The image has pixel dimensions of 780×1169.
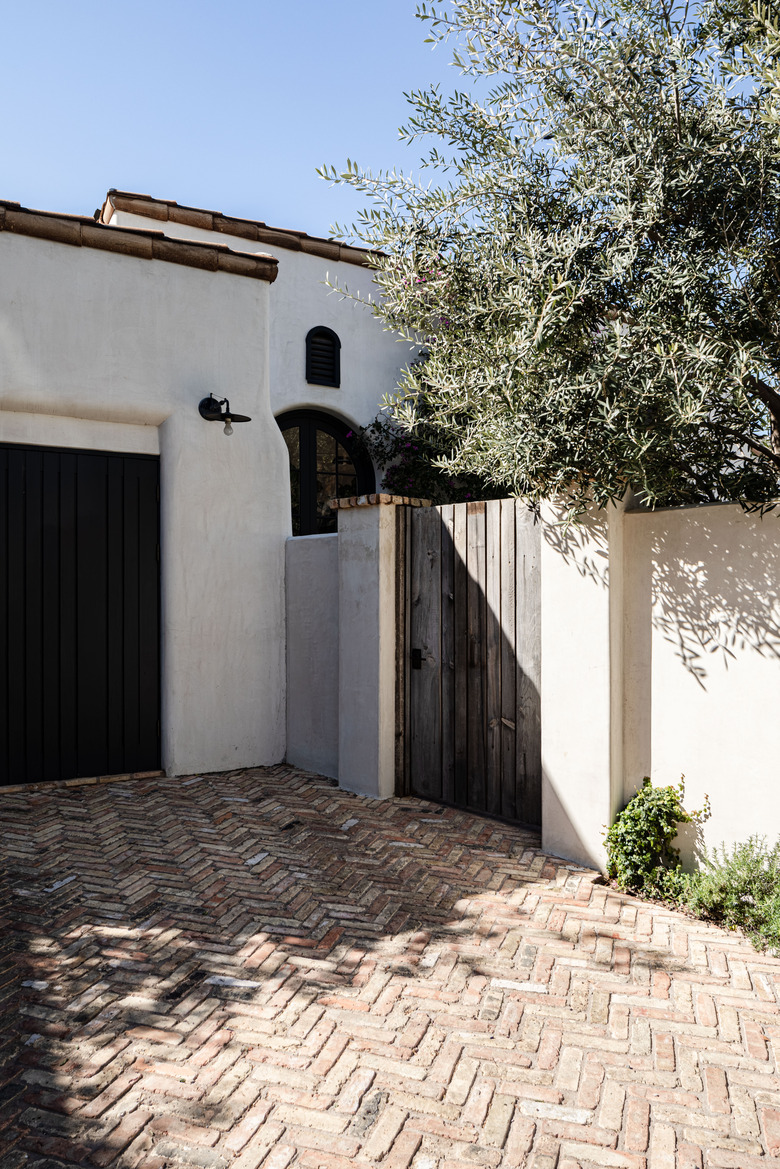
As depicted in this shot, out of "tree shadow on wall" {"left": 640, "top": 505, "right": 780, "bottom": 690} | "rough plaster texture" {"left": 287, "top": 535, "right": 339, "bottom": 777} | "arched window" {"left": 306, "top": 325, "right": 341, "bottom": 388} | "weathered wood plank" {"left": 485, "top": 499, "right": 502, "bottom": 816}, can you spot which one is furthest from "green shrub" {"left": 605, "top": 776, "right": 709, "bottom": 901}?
"arched window" {"left": 306, "top": 325, "right": 341, "bottom": 388}

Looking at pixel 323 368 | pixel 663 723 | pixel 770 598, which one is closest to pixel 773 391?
pixel 770 598

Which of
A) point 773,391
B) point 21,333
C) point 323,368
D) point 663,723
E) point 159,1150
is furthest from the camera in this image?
point 323,368

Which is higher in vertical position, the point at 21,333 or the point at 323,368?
the point at 323,368

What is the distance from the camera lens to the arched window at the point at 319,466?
10125 millimetres

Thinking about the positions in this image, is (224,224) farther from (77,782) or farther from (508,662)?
(508,662)

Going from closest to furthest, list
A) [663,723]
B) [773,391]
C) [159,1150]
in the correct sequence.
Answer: [159,1150]
[773,391]
[663,723]

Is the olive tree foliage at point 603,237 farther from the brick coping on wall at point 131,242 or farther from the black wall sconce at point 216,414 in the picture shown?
the brick coping on wall at point 131,242

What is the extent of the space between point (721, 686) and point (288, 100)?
6652 mm

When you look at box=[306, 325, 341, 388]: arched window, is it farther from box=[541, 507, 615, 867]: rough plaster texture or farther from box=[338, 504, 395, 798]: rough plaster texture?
box=[541, 507, 615, 867]: rough plaster texture

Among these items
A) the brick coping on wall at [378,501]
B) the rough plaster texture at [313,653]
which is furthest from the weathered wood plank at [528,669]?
the rough plaster texture at [313,653]

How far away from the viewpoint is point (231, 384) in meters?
6.98

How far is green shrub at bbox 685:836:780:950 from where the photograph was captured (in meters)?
3.58

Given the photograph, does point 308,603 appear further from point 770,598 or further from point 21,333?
point 770,598

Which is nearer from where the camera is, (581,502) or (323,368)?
(581,502)
